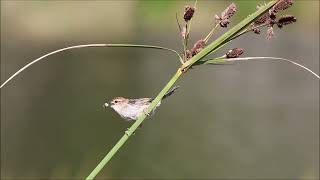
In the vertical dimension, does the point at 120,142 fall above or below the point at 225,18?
below

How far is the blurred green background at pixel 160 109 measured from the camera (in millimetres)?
9898

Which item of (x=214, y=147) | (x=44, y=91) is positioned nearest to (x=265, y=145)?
(x=214, y=147)

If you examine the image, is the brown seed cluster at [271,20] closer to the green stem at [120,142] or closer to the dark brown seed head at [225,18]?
the dark brown seed head at [225,18]

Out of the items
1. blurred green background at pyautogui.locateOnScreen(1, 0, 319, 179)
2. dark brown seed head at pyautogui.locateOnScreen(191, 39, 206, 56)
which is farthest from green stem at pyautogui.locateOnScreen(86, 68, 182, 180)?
blurred green background at pyautogui.locateOnScreen(1, 0, 319, 179)

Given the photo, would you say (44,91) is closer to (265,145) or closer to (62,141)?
(62,141)

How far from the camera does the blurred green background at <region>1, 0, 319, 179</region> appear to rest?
9.90 m

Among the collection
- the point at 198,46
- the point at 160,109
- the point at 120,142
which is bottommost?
the point at 160,109

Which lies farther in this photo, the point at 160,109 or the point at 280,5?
the point at 160,109

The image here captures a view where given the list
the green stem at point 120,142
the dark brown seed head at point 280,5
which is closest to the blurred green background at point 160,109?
the green stem at point 120,142

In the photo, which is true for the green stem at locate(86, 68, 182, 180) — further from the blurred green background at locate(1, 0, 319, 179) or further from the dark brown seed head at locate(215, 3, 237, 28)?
the blurred green background at locate(1, 0, 319, 179)

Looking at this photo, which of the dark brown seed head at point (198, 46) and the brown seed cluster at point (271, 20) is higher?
the brown seed cluster at point (271, 20)

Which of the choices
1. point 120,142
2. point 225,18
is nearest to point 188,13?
point 225,18

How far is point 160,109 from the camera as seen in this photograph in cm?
1318

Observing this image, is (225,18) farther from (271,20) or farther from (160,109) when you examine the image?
(160,109)
